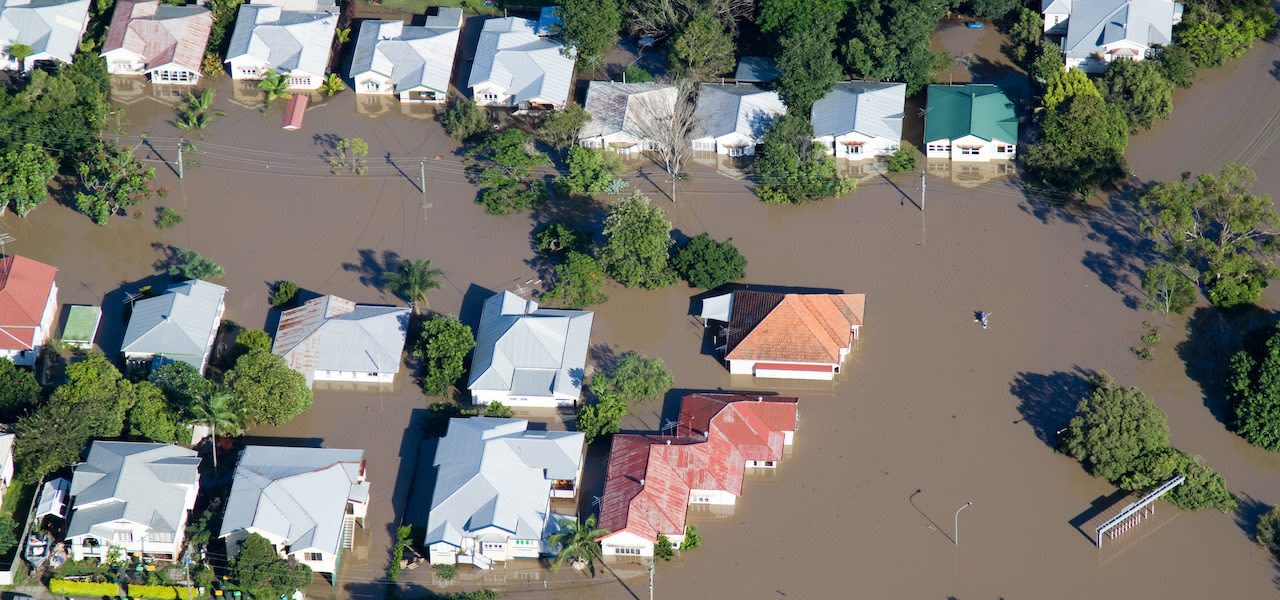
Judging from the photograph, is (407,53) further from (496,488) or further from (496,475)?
(496,488)

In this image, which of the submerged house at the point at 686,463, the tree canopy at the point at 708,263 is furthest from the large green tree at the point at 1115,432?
the tree canopy at the point at 708,263

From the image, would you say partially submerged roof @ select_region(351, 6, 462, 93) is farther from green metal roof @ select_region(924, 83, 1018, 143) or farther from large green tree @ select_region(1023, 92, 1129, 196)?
large green tree @ select_region(1023, 92, 1129, 196)

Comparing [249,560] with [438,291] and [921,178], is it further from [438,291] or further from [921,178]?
[921,178]

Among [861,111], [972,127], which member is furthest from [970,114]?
[861,111]

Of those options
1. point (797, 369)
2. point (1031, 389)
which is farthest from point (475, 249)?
point (1031, 389)

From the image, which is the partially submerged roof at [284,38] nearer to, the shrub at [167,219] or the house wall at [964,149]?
the shrub at [167,219]
